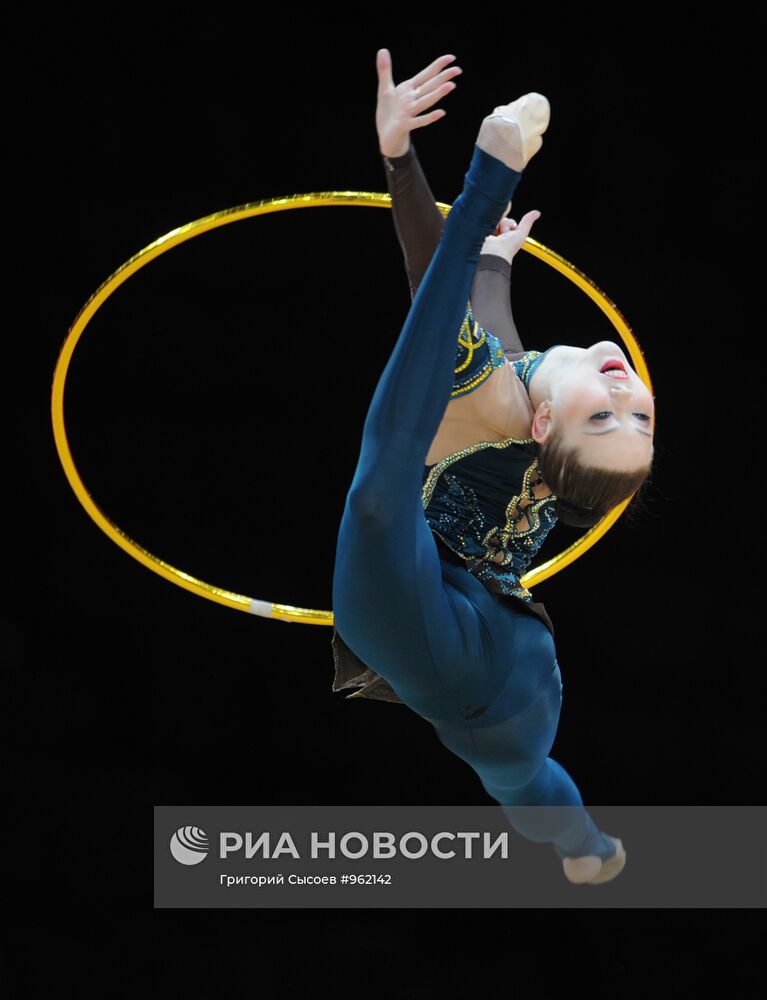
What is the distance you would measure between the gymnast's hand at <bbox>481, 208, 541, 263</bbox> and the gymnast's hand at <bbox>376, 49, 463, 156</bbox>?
0.90m

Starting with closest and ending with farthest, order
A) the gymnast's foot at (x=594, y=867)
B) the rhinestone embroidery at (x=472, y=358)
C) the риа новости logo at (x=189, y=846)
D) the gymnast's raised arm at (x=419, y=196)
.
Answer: the gymnast's raised arm at (x=419, y=196)
the rhinestone embroidery at (x=472, y=358)
the gymnast's foot at (x=594, y=867)
the риа новости logo at (x=189, y=846)

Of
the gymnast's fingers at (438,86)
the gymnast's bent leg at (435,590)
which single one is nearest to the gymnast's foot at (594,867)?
the gymnast's bent leg at (435,590)

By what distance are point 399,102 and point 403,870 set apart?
9.06 feet

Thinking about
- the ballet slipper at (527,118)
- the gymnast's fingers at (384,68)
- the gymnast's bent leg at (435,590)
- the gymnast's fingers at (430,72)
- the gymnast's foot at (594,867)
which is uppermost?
the gymnast's fingers at (384,68)

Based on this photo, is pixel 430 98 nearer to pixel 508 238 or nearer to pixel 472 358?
pixel 472 358

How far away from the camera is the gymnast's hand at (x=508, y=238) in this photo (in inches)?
153

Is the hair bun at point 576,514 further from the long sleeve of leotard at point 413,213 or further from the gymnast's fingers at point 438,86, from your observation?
the gymnast's fingers at point 438,86

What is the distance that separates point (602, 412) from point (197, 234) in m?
1.46

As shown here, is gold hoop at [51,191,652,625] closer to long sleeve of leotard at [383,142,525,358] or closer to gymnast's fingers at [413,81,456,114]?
long sleeve of leotard at [383,142,525,358]

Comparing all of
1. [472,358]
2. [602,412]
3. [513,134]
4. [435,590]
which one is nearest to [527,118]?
[513,134]

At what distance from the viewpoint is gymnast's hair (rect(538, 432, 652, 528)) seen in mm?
3344

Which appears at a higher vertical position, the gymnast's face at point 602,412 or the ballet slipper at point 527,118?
the ballet slipper at point 527,118

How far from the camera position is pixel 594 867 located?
4.22 meters

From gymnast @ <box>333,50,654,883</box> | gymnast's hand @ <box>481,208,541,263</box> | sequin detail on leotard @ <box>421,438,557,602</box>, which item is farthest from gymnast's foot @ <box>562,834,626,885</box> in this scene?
gymnast's hand @ <box>481,208,541,263</box>
